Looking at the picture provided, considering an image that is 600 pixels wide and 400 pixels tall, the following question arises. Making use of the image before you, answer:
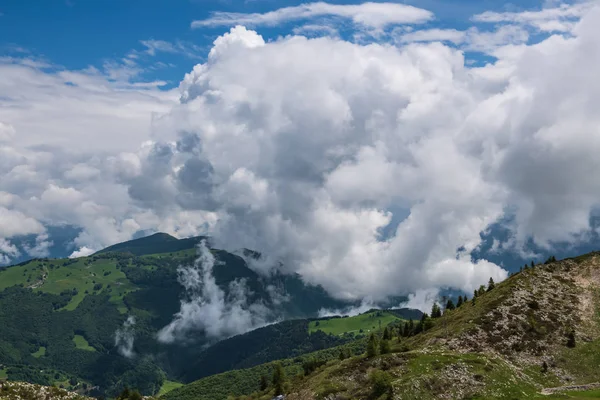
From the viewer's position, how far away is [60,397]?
7293 inches

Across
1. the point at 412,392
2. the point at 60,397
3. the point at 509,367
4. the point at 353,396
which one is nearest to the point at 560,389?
the point at 509,367

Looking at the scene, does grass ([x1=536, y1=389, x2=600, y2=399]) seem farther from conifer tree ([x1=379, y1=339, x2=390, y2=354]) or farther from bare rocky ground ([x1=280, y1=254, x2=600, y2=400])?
conifer tree ([x1=379, y1=339, x2=390, y2=354])

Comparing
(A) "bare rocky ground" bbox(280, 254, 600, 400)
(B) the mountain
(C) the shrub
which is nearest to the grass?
(B) the mountain

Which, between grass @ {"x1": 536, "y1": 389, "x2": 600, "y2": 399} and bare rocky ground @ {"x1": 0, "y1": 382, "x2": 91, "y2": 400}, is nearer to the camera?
grass @ {"x1": 536, "y1": 389, "x2": 600, "y2": 399}

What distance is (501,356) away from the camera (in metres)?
145

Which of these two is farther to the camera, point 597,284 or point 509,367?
point 597,284

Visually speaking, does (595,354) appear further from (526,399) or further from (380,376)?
(380,376)

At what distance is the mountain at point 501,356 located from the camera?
12494 centimetres

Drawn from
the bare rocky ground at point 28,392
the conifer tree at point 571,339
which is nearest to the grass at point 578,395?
the conifer tree at point 571,339

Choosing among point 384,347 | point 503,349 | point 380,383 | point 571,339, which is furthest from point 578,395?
point 384,347

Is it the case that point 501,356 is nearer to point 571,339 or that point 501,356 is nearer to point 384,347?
point 571,339

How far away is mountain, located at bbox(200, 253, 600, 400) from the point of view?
12494 centimetres

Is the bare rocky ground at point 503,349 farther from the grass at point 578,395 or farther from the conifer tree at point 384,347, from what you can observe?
the conifer tree at point 384,347

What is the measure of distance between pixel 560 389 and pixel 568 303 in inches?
2291
